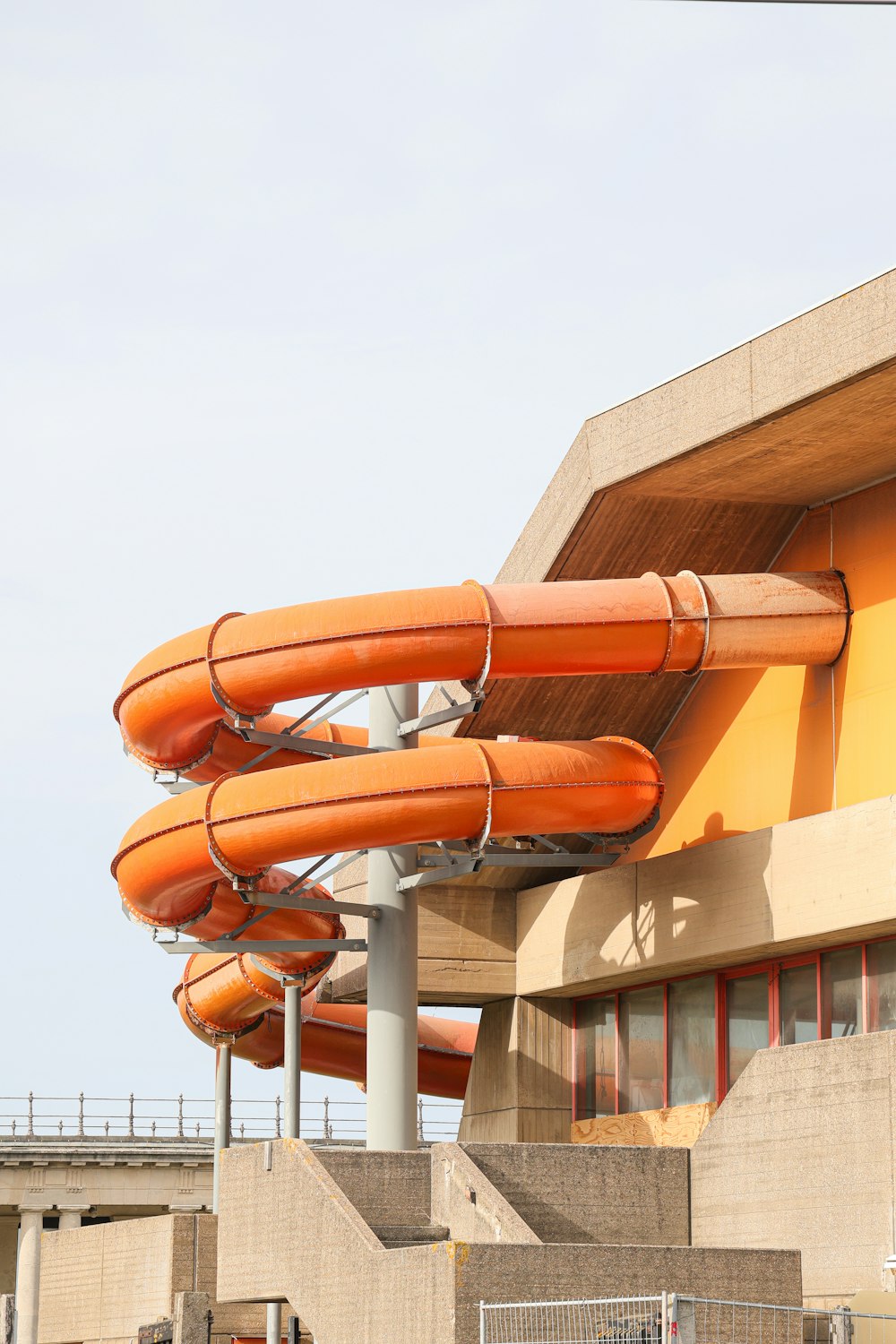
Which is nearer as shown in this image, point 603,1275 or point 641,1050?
point 603,1275

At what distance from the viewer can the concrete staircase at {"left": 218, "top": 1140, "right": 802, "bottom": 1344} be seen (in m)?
13.8

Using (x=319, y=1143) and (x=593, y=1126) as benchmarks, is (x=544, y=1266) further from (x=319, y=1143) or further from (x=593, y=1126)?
(x=319, y=1143)

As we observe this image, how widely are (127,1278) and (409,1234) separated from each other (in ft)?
33.1

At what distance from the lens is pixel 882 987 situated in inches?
737

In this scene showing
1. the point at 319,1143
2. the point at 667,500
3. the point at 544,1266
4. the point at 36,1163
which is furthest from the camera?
the point at 319,1143

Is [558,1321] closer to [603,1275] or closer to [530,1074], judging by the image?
[603,1275]

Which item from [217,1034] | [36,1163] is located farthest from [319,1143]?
[217,1034]

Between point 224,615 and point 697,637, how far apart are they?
181 inches

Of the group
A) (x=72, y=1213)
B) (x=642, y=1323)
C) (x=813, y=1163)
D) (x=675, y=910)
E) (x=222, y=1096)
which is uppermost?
(x=675, y=910)

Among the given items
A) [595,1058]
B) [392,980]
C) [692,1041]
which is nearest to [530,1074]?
[595,1058]

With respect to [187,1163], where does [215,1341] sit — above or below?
below

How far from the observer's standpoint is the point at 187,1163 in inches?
1718

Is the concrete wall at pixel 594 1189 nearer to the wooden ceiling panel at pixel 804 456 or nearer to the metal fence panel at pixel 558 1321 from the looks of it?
the metal fence panel at pixel 558 1321

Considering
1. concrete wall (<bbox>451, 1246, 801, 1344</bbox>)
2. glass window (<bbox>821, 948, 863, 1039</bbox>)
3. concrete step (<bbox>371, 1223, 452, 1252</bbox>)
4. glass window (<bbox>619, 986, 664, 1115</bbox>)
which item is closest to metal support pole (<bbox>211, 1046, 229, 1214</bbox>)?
glass window (<bbox>619, 986, 664, 1115</bbox>)
